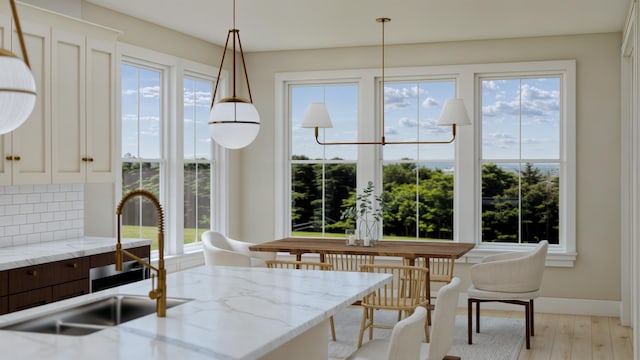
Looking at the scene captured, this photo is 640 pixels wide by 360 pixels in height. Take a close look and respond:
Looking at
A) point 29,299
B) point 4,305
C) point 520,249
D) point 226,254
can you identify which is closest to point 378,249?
point 226,254

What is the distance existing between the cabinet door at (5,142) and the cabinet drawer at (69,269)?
635 mm

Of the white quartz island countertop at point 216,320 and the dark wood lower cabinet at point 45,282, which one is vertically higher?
the white quartz island countertop at point 216,320

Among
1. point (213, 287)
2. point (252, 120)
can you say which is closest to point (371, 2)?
point (252, 120)

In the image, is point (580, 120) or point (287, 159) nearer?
point (580, 120)

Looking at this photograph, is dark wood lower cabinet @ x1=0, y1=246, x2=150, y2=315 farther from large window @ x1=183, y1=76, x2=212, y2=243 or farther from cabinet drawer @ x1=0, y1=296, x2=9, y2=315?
large window @ x1=183, y1=76, x2=212, y2=243

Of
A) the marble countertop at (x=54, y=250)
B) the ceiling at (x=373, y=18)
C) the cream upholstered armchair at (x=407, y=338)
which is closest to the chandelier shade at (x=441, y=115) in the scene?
the ceiling at (x=373, y=18)

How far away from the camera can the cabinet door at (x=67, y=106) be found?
482 cm

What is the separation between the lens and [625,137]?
656 centimetres

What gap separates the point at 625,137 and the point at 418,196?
7.05ft

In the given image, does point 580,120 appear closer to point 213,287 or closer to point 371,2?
point 371,2

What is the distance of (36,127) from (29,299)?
47.0 inches

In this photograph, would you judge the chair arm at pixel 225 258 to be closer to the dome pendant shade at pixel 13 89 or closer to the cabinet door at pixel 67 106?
the cabinet door at pixel 67 106

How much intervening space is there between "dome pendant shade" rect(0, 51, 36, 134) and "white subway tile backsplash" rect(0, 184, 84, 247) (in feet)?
8.51

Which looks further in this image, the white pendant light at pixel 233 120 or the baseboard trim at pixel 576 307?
the baseboard trim at pixel 576 307
